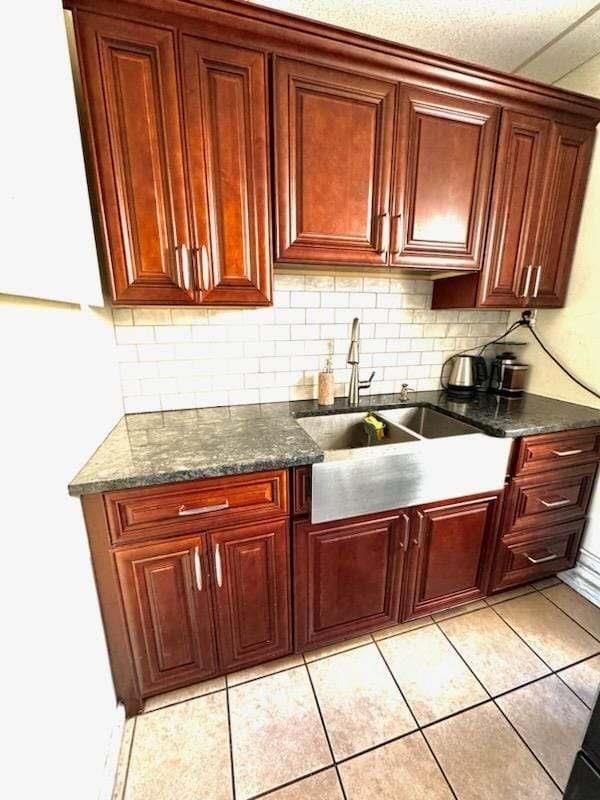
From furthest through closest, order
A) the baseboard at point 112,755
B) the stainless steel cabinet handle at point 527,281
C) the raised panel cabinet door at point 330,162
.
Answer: the stainless steel cabinet handle at point 527,281, the raised panel cabinet door at point 330,162, the baseboard at point 112,755

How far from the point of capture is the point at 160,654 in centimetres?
111

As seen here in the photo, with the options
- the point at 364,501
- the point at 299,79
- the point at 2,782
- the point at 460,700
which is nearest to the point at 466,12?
the point at 299,79

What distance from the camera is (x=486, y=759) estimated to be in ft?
3.41

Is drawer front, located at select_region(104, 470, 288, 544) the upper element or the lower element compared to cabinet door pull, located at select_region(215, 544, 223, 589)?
upper

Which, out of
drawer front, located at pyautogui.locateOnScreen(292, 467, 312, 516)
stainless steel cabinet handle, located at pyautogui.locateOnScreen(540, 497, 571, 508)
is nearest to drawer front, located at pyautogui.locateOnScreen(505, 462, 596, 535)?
stainless steel cabinet handle, located at pyautogui.locateOnScreen(540, 497, 571, 508)

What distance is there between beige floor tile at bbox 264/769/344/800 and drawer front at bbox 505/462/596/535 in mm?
1144

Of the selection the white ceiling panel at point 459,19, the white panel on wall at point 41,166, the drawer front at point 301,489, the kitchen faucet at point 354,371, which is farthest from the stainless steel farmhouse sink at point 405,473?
the white ceiling panel at point 459,19

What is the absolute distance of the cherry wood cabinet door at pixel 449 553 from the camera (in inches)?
52.6

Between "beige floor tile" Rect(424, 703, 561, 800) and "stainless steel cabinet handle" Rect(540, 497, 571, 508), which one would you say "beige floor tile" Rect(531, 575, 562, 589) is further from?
"beige floor tile" Rect(424, 703, 561, 800)

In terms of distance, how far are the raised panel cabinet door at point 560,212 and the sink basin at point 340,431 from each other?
3.40ft

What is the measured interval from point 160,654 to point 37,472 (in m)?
0.82

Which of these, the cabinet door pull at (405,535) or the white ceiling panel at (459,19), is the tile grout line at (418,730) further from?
the white ceiling panel at (459,19)

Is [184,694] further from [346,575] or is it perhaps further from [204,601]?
[346,575]

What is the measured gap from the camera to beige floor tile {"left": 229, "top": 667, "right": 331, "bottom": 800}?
3.30 feet
